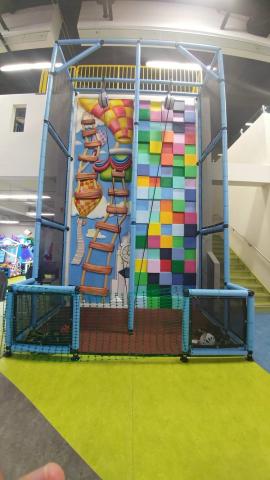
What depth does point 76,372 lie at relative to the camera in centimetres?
258

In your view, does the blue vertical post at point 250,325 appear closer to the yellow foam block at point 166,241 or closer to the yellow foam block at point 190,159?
the yellow foam block at point 166,241

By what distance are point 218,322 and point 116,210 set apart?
2.74 metres

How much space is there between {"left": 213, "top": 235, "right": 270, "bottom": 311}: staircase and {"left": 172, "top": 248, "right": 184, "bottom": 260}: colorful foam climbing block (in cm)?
63

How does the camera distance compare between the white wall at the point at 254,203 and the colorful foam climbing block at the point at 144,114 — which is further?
the white wall at the point at 254,203

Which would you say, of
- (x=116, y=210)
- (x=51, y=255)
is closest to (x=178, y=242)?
(x=116, y=210)

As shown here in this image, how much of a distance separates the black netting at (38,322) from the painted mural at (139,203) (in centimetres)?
128

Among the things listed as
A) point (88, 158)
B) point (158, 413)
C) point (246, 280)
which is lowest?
point (158, 413)

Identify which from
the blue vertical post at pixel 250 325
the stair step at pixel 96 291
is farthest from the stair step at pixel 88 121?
the blue vertical post at pixel 250 325

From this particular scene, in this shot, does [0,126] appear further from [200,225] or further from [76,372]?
[76,372]

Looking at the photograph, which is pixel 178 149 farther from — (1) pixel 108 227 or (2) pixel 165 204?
(1) pixel 108 227

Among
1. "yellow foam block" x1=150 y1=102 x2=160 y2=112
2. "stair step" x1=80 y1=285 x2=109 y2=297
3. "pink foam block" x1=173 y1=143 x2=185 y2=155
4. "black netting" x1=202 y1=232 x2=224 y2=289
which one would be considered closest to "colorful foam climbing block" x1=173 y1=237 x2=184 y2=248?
"black netting" x1=202 y1=232 x2=224 y2=289

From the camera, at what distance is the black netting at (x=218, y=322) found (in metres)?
3.06

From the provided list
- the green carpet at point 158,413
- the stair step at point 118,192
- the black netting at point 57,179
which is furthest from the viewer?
the stair step at point 118,192

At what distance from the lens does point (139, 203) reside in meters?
4.85
